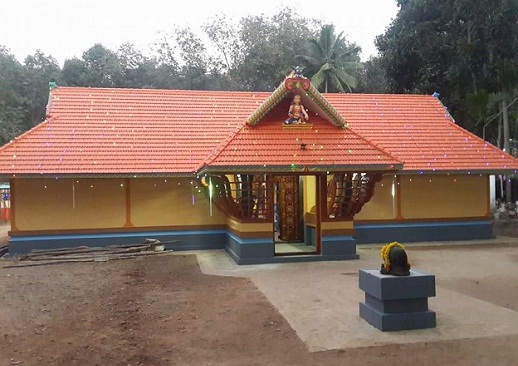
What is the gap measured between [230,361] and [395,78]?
2292cm

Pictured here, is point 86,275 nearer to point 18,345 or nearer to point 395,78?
point 18,345

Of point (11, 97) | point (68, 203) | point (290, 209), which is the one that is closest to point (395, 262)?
point (290, 209)

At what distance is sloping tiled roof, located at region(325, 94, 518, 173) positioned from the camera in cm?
1370

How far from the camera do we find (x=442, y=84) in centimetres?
2409

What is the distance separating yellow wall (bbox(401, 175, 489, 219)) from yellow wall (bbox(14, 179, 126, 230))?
319 inches

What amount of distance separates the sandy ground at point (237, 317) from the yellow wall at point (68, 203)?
227cm

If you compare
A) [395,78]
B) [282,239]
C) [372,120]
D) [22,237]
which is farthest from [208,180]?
[395,78]

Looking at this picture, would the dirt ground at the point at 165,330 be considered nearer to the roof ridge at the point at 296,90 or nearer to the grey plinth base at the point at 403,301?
the grey plinth base at the point at 403,301

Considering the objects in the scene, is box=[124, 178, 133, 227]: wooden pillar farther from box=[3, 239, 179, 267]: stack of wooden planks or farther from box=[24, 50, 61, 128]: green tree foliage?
box=[24, 50, 61, 128]: green tree foliage

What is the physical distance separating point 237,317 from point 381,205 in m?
8.49

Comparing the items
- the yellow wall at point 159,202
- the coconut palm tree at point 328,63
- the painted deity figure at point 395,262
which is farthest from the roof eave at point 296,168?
the coconut palm tree at point 328,63

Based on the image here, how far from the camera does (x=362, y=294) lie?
7500mm

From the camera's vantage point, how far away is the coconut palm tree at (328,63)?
108ft

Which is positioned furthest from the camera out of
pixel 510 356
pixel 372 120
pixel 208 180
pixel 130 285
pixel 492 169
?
pixel 372 120
